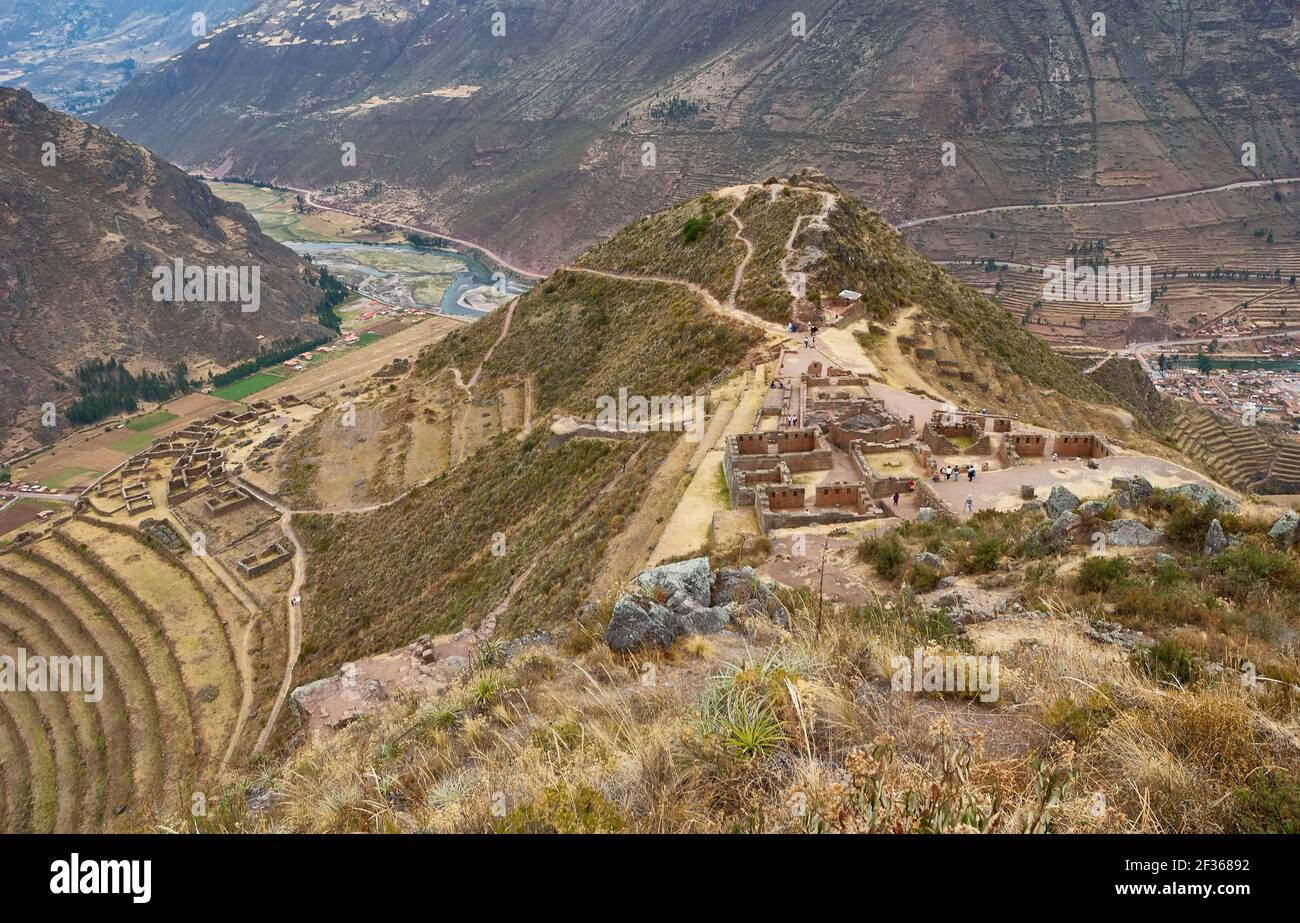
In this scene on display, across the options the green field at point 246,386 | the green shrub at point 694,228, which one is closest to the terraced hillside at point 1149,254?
the green shrub at point 694,228

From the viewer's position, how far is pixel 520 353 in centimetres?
6047

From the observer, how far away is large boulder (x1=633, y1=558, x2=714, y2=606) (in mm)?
12680

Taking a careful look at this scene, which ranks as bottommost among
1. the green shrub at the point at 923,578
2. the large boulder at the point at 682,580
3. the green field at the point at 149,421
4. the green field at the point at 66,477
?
the green field at the point at 66,477

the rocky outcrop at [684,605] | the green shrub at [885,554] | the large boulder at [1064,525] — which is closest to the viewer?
the rocky outcrop at [684,605]

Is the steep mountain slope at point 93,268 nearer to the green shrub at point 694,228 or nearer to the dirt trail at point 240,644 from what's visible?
the dirt trail at point 240,644

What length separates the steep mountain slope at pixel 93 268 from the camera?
269ft

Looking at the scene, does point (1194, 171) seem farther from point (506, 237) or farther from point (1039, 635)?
point (1039, 635)

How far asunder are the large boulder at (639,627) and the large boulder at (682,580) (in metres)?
0.99

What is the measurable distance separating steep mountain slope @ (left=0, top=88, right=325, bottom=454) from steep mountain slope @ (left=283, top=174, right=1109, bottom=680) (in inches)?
1533

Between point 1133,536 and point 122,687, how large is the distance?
142 ft

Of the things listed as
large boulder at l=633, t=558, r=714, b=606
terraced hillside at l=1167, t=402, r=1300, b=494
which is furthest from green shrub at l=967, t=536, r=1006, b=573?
terraced hillside at l=1167, t=402, r=1300, b=494
